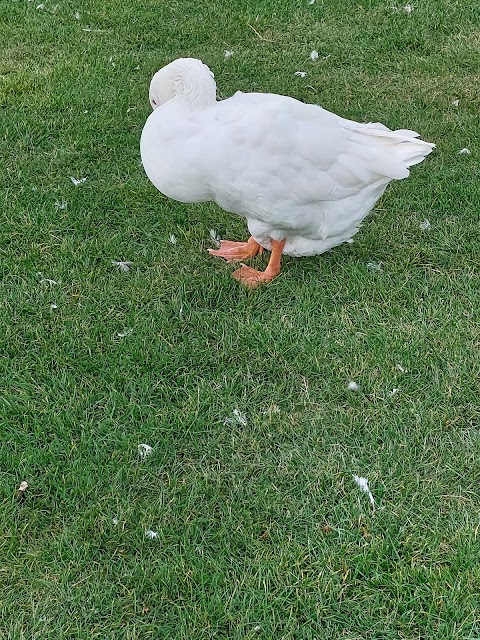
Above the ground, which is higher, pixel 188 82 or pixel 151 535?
pixel 188 82

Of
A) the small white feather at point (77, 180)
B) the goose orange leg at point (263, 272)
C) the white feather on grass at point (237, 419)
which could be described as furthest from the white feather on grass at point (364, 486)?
the small white feather at point (77, 180)

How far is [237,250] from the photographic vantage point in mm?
3387

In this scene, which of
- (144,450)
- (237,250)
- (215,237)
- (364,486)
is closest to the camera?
(364,486)

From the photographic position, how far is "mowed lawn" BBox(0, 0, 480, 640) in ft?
6.74

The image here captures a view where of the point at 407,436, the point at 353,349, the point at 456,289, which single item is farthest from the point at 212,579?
the point at 456,289

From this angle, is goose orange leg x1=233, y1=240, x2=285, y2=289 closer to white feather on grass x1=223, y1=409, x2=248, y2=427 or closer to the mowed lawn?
the mowed lawn

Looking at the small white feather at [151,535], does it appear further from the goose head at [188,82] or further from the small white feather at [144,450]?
the goose head at [188,82]

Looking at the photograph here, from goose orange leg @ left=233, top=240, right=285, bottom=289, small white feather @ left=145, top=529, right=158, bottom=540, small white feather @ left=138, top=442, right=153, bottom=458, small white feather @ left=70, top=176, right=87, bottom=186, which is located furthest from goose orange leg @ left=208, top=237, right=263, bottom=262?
small white feather @ left=145, top=529, right=158, bottom=540

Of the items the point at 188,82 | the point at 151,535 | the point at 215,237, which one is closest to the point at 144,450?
the point at 151,535

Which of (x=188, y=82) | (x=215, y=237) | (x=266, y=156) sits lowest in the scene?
(x=215, y=237)

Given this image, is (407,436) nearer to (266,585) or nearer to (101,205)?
(266,585)

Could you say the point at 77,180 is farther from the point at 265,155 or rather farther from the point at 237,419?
the point at 237,419

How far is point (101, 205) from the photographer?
12.1 feet

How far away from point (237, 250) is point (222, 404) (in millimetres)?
1033
